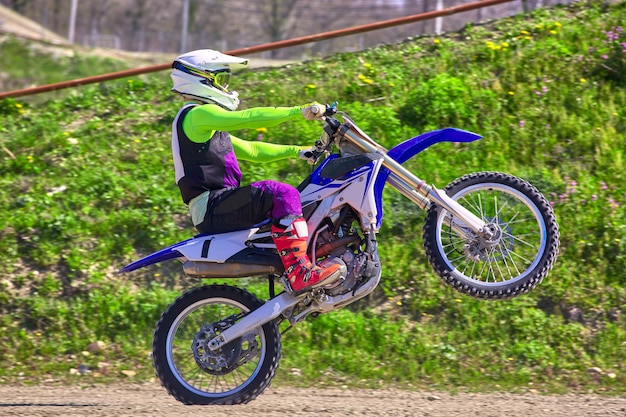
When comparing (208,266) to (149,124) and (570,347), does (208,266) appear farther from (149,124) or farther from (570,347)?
(149,124)

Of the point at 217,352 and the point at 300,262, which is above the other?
the point at 300,262

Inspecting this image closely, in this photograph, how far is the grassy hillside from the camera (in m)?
7.07

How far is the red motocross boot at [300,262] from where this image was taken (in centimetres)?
526

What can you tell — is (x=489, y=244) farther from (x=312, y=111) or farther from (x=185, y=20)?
(x=185, y=20)

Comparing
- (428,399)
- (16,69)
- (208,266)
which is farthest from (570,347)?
(16,69)

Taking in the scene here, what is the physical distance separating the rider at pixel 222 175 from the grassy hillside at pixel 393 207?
1.95m

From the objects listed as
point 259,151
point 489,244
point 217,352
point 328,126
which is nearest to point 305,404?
point 217,352

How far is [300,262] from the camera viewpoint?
17.3 feet

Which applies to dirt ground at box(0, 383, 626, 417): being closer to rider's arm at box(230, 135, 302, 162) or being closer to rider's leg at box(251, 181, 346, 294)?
rider's leg at box(251, 181, 346, 294)

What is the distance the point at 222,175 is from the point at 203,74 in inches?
26.4

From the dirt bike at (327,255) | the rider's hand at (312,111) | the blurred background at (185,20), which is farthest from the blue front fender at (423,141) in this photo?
the blurred background at (185,20)

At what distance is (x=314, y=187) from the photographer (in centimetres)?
548

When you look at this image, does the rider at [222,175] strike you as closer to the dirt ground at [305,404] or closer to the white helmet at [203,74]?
the white helmet at [203,74]

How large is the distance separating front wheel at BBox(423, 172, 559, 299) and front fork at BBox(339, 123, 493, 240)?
0.14ft
